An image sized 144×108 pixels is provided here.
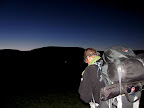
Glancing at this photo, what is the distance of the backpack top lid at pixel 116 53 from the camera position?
6.00ft

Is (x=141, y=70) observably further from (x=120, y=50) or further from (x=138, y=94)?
(x=138, y=94)

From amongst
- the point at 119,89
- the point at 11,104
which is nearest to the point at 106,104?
the point at 119,89

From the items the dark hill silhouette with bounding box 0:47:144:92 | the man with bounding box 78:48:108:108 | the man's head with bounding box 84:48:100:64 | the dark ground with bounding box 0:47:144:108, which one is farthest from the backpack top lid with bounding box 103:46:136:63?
the dark hill silhouette with bounding box 0:47:144:92

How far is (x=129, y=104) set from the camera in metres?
2.08

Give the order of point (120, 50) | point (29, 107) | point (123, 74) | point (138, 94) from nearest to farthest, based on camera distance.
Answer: point (123, 74) < point (120, 50) < point (138, 94) < point (29, 107)

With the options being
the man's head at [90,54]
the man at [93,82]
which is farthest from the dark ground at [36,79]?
the man's head at [90,54]

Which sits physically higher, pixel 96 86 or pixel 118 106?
pixel 96 86

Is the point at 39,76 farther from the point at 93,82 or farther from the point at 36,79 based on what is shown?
the point at 93,82

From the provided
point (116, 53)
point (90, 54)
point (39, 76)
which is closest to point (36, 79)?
point (39, 76)

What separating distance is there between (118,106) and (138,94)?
49 cm

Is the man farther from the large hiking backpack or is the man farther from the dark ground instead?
the dark ground

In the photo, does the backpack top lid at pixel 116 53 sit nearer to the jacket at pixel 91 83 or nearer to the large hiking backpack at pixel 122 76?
the large hiking backpack at pixel 122 76

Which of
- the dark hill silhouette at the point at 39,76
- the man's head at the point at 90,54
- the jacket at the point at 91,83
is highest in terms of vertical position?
the man's head at the point at 90,54

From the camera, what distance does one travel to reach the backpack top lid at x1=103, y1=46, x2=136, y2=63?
1.83 m
